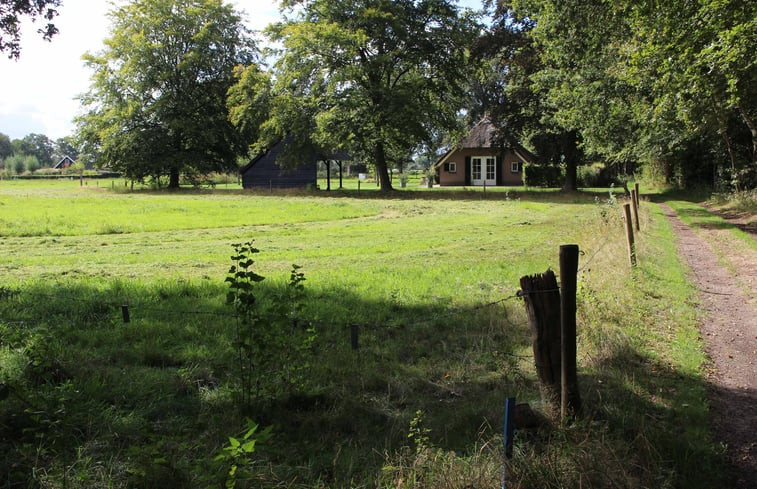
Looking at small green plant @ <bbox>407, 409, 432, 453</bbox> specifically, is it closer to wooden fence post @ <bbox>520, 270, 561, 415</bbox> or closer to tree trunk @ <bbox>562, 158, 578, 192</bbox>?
wooden fence post @ <bbox>520, 270, 561, 415</bbox>

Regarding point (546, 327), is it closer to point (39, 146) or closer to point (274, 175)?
point (274, 175)

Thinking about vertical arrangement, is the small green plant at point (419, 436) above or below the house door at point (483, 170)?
below

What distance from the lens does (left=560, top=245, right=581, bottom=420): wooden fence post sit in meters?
3.96

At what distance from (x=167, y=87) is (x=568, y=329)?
51.0m

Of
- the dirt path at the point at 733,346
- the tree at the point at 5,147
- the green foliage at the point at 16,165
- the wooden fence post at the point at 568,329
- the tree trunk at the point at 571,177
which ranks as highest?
the tree at the point at 5,147

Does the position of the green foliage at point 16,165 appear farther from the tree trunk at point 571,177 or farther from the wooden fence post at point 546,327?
the wooden fence post at point 546,327

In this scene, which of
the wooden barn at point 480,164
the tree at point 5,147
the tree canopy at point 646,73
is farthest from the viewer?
the tree at point 5,147

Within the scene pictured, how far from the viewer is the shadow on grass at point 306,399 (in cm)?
392

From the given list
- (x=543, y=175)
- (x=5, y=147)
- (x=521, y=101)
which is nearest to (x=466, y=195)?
(x=521, y=101)

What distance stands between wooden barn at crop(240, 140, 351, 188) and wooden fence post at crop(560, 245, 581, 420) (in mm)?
43721

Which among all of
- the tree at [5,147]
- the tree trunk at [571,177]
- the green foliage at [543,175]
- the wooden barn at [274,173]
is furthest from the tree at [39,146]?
the tree trunk at [571,177]

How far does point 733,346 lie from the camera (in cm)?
675

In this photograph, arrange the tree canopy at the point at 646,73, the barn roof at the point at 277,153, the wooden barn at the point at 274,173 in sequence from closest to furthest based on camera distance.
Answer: the tree canopy at the point at 646,73 < the barn roof at the point at 277,153 < the wooden barn at the point at 274,173

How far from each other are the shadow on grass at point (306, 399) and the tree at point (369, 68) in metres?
30.1
